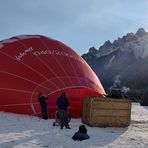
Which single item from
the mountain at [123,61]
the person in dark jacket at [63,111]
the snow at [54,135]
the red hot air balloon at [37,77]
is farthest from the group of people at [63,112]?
the mountain at [123,61]

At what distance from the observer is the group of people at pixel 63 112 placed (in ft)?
36.4

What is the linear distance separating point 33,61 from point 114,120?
4564 millimetres

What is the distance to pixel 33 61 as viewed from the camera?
1669 cm

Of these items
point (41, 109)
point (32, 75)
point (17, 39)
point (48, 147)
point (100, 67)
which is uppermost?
point (100, 67)

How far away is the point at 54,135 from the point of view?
11.5 meters

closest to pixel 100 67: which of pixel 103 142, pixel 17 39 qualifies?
pixel 17 39

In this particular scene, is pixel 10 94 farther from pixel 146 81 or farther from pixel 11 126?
pixel 146 81

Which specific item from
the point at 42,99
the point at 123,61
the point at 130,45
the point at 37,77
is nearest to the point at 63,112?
the point at 42,99

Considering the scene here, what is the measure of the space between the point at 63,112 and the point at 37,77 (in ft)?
10.5

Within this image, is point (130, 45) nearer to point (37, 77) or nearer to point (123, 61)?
point (123, 61)

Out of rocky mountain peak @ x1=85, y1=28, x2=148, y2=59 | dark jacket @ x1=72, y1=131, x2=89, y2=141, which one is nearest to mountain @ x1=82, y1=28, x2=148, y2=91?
rocky mountain peak @ x1=85, y1=28, x2=148, y2=59

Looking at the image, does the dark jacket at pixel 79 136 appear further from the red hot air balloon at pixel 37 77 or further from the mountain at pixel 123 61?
the mountain at pixel 123 61

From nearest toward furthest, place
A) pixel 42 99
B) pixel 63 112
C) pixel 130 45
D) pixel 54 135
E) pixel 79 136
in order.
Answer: pixel 79 136 < pixel 54 135 < pixel 63 112 < pixel 42 99 < pixel 130 45

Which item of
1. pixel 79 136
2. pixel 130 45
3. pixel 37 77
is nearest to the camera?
pixel 79 136
